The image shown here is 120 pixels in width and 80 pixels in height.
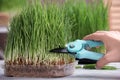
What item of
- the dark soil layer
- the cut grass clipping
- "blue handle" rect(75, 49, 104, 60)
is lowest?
the dark soil layer

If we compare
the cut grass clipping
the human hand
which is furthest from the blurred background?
the human hand

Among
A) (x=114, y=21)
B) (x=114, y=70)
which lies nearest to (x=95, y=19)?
(x=114, y=70)

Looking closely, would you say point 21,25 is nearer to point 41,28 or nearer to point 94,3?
point 41,28

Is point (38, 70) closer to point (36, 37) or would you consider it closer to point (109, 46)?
point (36, 37)

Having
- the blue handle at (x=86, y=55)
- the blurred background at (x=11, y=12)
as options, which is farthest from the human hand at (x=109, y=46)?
the blurred background at (x=11, y=12)

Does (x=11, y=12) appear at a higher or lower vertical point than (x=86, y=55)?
higher

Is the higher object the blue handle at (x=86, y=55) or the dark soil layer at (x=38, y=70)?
the blue handle at (x=86, y=55)

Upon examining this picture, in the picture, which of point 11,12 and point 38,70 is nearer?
point 38,70

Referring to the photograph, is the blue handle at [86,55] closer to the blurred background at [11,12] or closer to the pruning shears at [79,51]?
the pruning shears at [79,51]

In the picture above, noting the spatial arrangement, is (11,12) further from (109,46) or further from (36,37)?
(109,46)

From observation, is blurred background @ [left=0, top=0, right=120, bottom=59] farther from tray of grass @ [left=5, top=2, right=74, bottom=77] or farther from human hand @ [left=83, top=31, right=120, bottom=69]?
human hand @ [left=83, top=31, right=120, bottom=69]

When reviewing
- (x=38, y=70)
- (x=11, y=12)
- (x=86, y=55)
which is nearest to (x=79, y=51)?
(x=86, y=55)

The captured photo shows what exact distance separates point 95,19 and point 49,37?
19.7 inches

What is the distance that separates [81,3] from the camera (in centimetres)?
143
